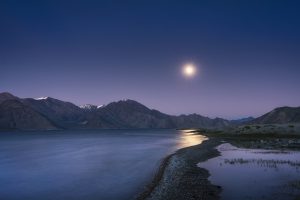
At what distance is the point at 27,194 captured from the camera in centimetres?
3359

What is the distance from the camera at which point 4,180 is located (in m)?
43.8

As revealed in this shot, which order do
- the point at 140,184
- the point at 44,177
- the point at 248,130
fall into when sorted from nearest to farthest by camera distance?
1. the point at 140,184
2. the point at 44,177
3. the point at 248,130

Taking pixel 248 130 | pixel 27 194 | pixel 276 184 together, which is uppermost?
pixel 248 130

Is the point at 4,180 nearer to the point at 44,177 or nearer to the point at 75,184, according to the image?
the point at 44,177

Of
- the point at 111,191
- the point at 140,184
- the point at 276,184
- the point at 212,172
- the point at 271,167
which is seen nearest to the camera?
the point at 276,184

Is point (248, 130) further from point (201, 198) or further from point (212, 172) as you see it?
point (201, 198)

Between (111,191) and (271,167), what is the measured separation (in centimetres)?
2448

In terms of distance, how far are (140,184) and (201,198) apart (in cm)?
1241

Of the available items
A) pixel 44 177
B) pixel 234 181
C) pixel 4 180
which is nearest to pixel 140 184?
pixel 234 181

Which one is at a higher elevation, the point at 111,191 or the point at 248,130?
the point at 248,130

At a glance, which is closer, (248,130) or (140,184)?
(140,184)

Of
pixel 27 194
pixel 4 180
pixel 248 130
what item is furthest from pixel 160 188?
pixel 248 130

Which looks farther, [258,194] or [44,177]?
[44,177]

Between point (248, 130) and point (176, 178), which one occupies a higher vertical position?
point (248, 130)
